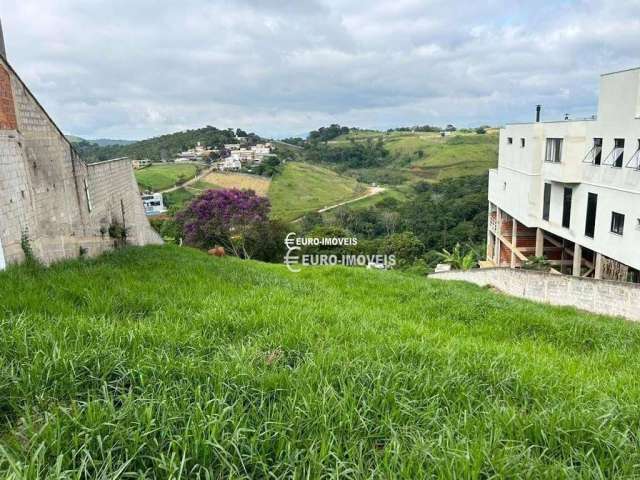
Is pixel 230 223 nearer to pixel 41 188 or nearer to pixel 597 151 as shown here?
pixel 597 151

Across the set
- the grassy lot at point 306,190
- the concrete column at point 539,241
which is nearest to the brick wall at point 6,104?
the concrete column at point 539,241

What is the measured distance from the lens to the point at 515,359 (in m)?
3.81

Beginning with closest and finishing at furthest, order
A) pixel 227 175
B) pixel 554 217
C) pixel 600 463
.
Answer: pixel 600 463
pixel 554 217
pixel 227 175

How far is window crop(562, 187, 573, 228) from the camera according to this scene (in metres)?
16.1

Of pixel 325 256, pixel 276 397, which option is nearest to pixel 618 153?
pixel 276 397

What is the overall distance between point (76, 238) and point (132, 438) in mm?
7336

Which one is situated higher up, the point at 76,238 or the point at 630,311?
the point at 76,238

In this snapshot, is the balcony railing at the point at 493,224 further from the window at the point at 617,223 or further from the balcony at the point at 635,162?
the balcony at the point at 635,162

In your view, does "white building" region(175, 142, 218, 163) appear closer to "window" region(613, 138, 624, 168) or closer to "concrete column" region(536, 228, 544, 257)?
"concrete column" region(536, 228, 544, 257)

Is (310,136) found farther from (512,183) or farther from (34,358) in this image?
(34,358)

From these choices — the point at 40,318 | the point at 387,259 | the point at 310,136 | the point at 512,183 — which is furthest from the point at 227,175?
the point at 310,136

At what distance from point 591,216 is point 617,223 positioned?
1.41 m

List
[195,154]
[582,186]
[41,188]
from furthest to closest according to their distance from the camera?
[195,154] < [582,186] < [41,188]

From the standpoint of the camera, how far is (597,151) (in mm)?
14641
